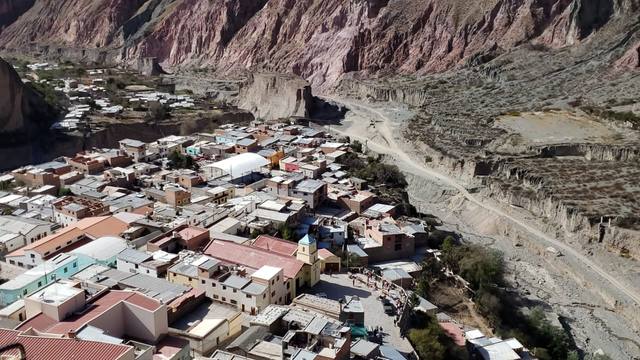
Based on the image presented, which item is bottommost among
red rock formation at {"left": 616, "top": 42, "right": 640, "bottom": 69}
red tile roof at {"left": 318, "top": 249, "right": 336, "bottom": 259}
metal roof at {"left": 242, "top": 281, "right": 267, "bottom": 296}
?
red tile roof at {"left": 318, "top": 249, "right": 336, "bottom": 259}

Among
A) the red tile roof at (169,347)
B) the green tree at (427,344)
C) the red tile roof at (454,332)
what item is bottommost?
the red tile roof at (454,332)

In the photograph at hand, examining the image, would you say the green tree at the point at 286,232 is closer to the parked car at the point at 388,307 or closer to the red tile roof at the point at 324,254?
the red tile roof at the point at 324,254

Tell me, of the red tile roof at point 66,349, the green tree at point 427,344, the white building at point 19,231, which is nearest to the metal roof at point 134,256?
the white building at point 19,231

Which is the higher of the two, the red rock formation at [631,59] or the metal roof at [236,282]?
the red rock formation at [631,59]

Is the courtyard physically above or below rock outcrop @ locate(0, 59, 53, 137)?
below

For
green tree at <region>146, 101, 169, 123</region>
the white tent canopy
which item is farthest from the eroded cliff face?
the white tent canopy

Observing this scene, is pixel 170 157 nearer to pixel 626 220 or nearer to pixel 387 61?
pixel 626 220

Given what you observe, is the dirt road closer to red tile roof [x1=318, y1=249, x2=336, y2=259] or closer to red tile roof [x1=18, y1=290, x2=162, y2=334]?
red tile roof [x1=318, y1=249, x2=336, y2=259]

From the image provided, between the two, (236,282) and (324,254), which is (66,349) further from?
(324,254)
